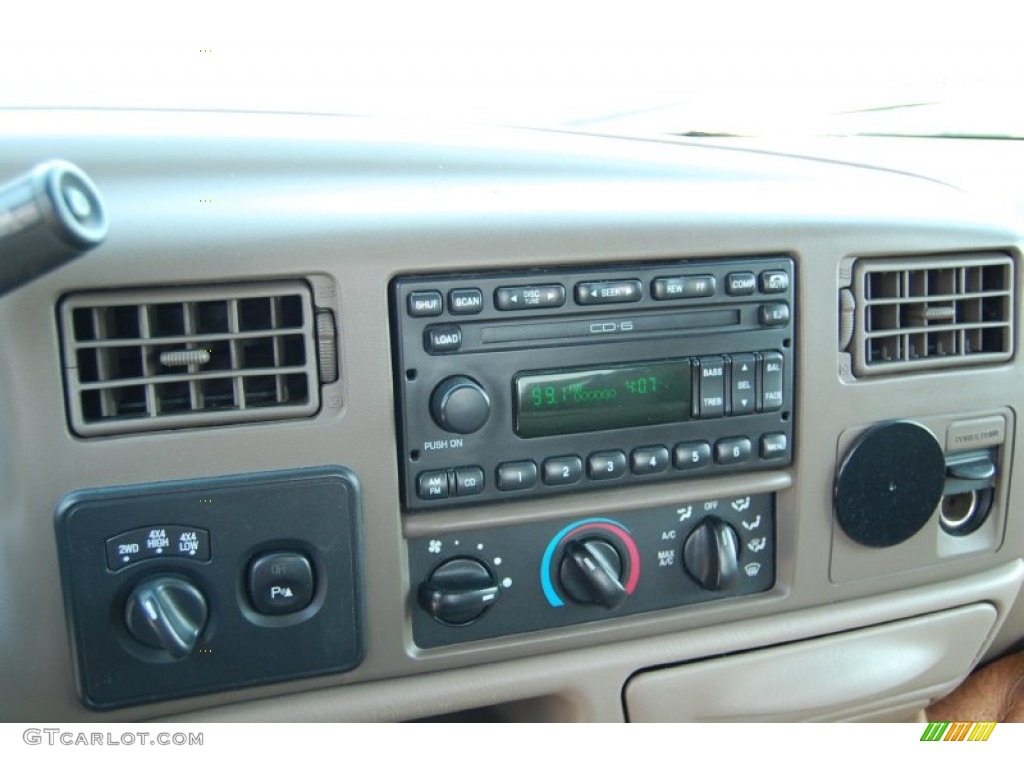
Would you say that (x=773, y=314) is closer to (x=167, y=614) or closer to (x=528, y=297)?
(x=528, y=297)

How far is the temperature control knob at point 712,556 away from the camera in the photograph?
1018 mm

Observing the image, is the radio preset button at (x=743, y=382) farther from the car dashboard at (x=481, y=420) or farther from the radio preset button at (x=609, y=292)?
the radio preset button at (x=609, y=292)

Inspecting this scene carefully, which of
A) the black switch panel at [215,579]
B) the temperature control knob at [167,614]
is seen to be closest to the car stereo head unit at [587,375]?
the black switch panel at [215,579]

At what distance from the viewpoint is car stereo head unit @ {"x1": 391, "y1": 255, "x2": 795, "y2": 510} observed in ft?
2.94

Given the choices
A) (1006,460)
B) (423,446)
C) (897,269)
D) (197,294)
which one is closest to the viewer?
(197,294)

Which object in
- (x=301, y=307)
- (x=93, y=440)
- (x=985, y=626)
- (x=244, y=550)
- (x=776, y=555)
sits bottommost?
(x=985, y=626)

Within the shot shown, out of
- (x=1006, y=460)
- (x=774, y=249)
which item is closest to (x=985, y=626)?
(x=1006, y=460)

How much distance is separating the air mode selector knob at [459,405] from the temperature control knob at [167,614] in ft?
0.94

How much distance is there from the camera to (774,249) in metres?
1.00

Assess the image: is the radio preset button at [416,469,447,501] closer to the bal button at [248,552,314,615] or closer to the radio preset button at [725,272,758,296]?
the bal button at [248,552,314,615]

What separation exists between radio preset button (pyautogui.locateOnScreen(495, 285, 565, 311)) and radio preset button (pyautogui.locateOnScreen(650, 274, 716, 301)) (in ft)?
0.36

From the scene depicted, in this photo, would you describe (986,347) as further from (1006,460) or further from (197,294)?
(197,294)

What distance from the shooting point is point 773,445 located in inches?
40.8
